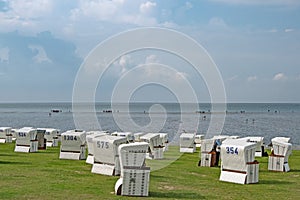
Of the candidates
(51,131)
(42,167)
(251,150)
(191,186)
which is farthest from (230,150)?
(51,131)

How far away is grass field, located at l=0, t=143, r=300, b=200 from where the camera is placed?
16.6 m

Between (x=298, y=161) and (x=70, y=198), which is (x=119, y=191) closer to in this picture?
(x=70, y=198)

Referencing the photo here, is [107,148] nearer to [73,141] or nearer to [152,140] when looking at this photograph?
[73,141]

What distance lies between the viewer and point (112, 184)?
18.8 metres

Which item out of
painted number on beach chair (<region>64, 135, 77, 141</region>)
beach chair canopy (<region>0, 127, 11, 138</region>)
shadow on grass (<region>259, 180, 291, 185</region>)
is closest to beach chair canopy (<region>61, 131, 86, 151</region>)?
painted number on beach chair (<region>64, 135, 77, 141</region>)

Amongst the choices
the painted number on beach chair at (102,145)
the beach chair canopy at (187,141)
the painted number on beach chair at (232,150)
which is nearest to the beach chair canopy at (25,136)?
the beach chair canopy at (187,141)

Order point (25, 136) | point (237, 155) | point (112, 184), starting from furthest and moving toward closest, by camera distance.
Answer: point (25, 136) < point (237, 155) < point (112, 184)

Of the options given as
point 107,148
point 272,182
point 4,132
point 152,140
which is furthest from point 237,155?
point 4,132

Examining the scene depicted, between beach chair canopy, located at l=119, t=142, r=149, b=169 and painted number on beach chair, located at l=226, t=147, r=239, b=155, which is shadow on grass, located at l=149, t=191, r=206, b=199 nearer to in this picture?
beach chair canopy, located at l=119, t=142, r=149, b=169

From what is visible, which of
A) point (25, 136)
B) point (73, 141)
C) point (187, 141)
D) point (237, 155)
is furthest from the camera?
point (187, 141)

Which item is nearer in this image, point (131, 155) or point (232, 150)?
point (131, 155)

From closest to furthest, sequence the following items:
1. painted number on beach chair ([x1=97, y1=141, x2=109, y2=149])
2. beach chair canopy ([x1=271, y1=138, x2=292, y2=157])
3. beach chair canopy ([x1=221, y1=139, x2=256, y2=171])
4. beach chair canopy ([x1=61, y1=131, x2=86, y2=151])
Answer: beach chair canopy ([x1=221, y1=139, x2=256, y2=171]) < painted number on beach chair ([x1=97, y1=141, x2=109, y2=149]) < beach chair canopy ([x1=271, y1=138, x2=292, y2=157]) < beach chair canopy ([x1=61, y1=131, x2=86, y2=151])

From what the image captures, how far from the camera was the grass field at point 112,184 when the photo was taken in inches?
653

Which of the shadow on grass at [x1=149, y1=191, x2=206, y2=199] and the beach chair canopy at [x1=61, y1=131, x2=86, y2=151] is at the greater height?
the beach chair canopy at [x1=61, y1=131, x2=86, y2=151]
